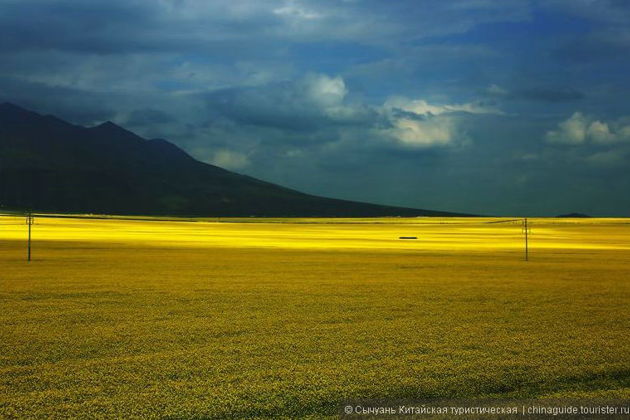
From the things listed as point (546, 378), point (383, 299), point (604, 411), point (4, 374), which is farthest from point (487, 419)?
point (383, 299)

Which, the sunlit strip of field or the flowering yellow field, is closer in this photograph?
the flowering yellow field

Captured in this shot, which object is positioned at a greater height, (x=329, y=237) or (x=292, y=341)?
(x=329, y=237)

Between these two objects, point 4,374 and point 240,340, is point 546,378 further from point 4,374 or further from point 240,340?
point 4,374

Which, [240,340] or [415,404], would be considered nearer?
[415,404]

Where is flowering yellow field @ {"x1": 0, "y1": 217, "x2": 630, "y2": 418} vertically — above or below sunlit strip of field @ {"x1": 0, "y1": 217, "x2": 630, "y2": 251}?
below

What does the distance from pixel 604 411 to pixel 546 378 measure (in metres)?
1.99

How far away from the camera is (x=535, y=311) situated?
20.0 meters

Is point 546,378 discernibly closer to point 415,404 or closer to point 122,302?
point 415,404

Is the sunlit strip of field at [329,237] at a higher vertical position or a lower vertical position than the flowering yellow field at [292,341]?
higher

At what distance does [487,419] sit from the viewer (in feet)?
32.3

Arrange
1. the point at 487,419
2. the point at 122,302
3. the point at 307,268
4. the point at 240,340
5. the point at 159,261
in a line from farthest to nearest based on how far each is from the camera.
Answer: the point at 159,261 → the point at 307,268 → the point at 122,302 → the point at 240,340 → the point at 487,419

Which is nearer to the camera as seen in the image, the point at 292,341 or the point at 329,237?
the point at 292,341

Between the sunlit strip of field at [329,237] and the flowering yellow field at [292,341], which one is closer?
the flowering yellow field at [292,341]

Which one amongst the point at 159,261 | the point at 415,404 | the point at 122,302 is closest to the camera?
the point at 415,404
